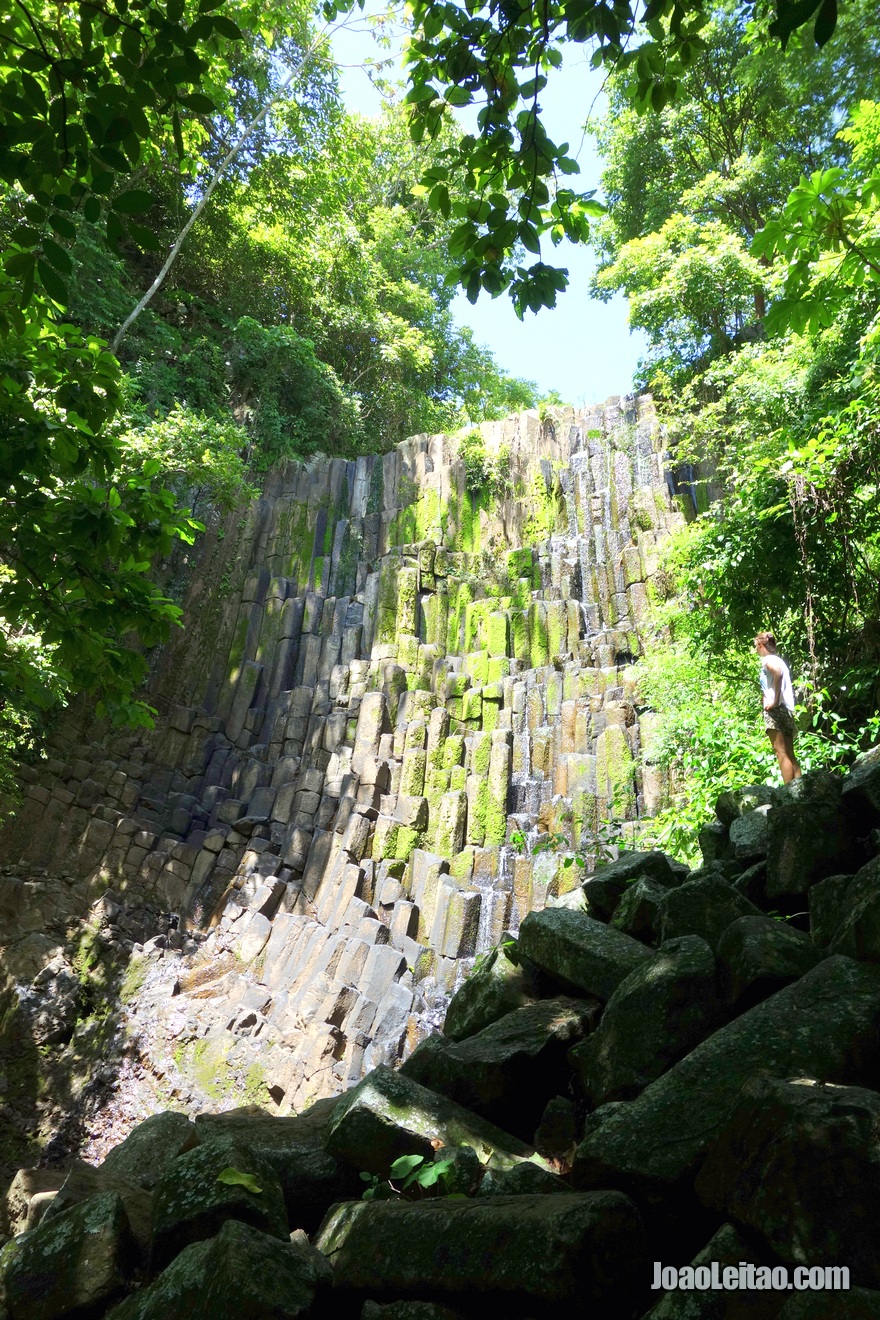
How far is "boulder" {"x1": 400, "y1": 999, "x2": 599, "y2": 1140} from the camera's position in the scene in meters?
2.96

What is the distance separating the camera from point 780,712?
5.10 metres

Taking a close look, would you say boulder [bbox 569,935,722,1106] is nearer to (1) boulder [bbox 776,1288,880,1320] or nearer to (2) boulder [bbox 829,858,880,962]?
(2) boulder [bbox 829,858,880,962]

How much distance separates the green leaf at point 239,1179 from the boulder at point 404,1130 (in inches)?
15.4

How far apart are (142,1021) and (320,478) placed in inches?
405

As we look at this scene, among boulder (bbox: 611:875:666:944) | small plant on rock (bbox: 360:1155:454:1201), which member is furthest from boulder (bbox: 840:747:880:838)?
small plant on rock (bbox: 360:1155:454:1201)

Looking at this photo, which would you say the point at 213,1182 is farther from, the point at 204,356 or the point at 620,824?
the point at 204,356

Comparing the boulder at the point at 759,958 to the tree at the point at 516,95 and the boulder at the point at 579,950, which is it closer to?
the boulder at the point at 579,950

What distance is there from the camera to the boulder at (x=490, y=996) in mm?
3551

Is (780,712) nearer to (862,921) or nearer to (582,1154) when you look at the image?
(862,921)

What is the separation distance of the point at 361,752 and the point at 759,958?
904 cm

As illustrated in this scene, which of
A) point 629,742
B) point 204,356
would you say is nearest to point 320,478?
point 204,356

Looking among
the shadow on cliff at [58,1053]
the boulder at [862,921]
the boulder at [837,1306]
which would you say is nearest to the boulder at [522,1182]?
the boulder at [837,1306]

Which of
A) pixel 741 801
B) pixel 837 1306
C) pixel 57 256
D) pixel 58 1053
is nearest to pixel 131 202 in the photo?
pixel 57 256

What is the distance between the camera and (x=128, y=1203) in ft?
8.93
